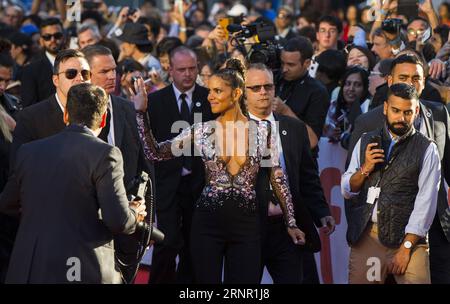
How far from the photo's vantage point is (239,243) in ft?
24.3

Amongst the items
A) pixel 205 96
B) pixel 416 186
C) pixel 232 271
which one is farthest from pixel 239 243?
pixel 205 96

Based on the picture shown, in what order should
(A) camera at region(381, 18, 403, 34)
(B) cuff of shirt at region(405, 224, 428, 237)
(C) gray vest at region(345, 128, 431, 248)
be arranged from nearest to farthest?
(B) cuff of shirt at region(405, 224, 428, 237), (C) gray vest at region(345, 128, 431, 248), (A) camera at region(381, 18, 403, 34)

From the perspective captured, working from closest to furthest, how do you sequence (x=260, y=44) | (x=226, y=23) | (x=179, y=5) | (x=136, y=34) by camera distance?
1. (x=260, y=44)
2. (x=226, y=23)
3. (x=136, y=34)
4. (x=179, y=5)

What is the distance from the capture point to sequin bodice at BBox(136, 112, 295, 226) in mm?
7383

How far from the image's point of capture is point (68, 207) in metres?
5.86

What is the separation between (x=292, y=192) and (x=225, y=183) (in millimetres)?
802

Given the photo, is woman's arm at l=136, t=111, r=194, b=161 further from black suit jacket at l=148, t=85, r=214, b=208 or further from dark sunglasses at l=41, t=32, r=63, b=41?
Result: dark sunglasses at l=41, t=32, r=63, b=41

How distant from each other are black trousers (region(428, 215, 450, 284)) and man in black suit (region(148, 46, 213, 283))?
2.16m

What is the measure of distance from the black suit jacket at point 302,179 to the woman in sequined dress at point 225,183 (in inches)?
11.9

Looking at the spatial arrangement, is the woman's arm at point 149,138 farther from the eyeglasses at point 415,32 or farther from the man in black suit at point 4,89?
the eyeglasses at point 415,32

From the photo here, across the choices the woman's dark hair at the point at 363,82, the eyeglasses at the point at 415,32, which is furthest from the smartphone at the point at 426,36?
the woman's dark hair at the point at 363,82

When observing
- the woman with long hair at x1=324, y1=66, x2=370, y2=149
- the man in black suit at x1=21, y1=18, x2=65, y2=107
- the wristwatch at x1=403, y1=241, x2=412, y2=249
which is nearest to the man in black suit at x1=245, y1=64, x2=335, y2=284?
the wristwatch at x1=403, y1=241, x2=412, y2=249

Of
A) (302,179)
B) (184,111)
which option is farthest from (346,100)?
(302,179)

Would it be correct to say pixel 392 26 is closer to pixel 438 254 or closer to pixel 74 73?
pixel 438 254
